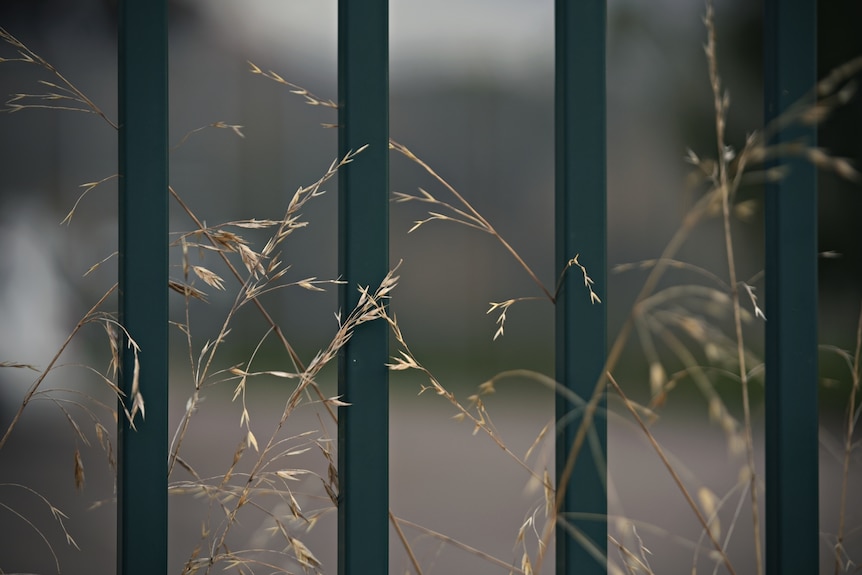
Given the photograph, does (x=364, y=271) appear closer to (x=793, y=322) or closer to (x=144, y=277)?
(x=144, y=277)

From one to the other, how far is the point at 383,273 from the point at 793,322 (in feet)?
1.56

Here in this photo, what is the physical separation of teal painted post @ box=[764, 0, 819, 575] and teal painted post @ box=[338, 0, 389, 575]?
449mm

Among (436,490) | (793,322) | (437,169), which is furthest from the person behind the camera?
(437,169)

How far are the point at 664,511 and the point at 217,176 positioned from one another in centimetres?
528

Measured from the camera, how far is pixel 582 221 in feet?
2.54

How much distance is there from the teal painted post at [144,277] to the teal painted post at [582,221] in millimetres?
416

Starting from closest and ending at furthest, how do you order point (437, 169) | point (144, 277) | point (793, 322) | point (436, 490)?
1. point (144, 277)
2. point (793, 322)
3. point (436, 490)
4. point (437, 169)

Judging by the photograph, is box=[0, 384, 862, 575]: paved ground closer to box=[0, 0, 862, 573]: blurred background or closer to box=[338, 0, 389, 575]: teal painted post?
box=[0, 0, 862, 573]: blurred background

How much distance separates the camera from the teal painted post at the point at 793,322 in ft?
2.63

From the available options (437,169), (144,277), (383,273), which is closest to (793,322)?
(383,273)

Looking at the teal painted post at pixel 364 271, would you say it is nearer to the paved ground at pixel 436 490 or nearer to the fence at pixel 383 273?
the fence at pixel 383 273

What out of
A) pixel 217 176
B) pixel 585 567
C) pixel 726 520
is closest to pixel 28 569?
pixel 585 567

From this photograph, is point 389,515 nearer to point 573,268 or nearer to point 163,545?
point 163,545

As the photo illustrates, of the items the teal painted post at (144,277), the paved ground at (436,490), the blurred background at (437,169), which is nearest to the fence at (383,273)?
the teal painted post at (144,277)
